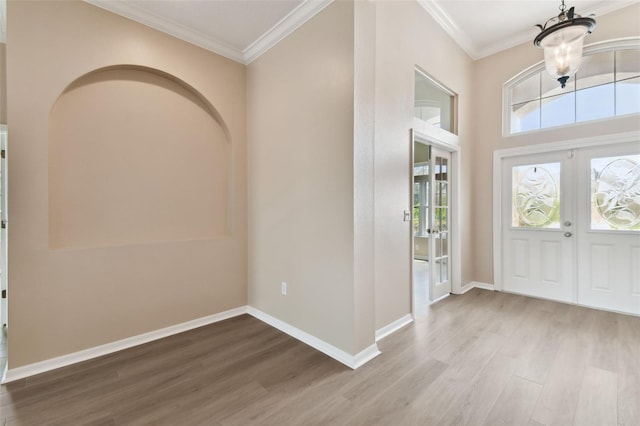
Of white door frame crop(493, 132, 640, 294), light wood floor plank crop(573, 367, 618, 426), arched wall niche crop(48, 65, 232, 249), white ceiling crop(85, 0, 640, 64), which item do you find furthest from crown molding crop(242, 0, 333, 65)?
light wood floor plank crop(573, 367, 618, 426)

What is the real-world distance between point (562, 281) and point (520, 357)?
6.75 feet

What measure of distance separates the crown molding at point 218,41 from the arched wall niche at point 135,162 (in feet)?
1.51

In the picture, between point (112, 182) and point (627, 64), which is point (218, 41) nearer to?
point (112, 182)

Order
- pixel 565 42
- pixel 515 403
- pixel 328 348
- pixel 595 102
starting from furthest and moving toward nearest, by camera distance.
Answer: pixel 595 102
pixel 328 348
pixel 565 42
pixel 515 403

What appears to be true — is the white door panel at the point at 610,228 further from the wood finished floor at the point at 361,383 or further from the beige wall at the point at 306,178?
the beige wall at the point at 306,178

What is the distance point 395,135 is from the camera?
2891mm

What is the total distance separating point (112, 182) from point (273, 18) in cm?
230

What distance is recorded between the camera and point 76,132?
2.45 meters

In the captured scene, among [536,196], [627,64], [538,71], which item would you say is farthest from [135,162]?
[627,64]

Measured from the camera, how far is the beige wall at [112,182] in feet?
7.04

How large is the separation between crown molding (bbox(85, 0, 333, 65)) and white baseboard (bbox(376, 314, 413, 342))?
314cm

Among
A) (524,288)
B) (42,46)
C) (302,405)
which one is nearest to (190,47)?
(42,46)

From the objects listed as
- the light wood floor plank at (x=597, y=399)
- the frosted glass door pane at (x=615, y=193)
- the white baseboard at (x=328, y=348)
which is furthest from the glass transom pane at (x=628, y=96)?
the white baseboard at (x=328, y=348)

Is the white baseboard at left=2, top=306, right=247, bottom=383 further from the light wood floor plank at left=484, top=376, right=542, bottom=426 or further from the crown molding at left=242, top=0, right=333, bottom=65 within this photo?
the crown molding at left=242, top=0, right=333, bottom=65
